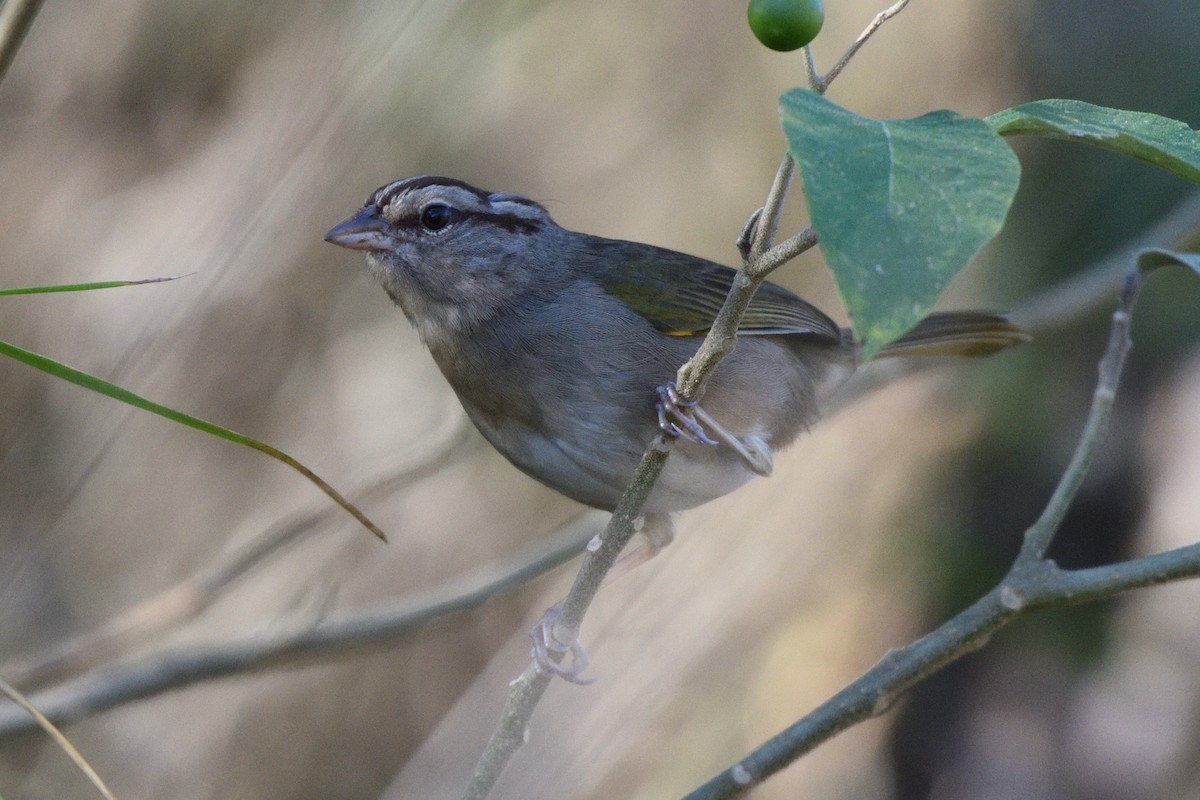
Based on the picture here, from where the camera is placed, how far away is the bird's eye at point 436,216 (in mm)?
3566

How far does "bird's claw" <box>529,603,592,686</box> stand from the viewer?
2.97 meters

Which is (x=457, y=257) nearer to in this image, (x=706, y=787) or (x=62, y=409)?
(x=706, y=787)

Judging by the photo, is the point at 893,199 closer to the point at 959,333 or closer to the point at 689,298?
the point at 689,298

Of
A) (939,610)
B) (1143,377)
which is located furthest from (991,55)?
(939,610)

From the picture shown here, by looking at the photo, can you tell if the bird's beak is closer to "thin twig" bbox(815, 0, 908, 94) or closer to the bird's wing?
the bird's wing

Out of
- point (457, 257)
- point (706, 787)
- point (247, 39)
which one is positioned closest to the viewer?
point (706, 787)

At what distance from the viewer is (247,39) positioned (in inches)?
225

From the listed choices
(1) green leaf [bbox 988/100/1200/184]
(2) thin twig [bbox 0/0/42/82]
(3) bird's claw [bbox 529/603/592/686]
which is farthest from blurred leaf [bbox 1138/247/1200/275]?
(2) thin twig [bbox 0/0/42/82]

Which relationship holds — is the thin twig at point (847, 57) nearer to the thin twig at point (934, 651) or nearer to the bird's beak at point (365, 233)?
the thin twig at point (934, 651)

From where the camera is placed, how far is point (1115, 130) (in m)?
1.37

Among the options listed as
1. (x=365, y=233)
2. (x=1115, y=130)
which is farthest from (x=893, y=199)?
(x=365, y=233)

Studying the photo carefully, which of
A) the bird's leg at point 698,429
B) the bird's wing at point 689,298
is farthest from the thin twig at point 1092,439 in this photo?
the bird's wing at point 689,298

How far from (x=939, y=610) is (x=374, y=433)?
305cm

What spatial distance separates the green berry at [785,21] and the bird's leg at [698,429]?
63 centimetres
